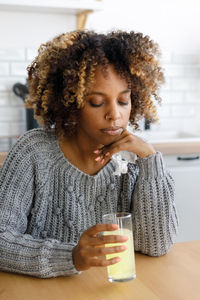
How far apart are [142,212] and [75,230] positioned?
0.19 m

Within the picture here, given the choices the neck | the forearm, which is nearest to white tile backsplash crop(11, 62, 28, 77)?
the neck

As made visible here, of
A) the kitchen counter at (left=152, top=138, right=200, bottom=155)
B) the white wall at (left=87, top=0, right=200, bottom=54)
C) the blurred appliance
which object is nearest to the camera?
the kitchen counter at (left=152, top=138, right=200, bottom=155)

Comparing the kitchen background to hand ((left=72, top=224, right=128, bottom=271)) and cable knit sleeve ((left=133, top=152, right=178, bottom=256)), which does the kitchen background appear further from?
hand ((left=72, top=224, right=128, bottom=271))

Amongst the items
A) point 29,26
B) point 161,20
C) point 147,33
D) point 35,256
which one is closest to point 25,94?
point 29,26

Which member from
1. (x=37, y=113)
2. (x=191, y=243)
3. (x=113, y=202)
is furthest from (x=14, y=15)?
(x=191, y=243)

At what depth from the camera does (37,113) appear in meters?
1.35

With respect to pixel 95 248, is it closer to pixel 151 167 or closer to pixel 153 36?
pixel 151 167

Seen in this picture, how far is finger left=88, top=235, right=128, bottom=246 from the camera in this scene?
36.0 inches

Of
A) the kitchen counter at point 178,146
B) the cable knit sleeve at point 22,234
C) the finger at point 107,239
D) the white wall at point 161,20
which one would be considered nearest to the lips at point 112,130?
the cable knit sleeve at point 22,234

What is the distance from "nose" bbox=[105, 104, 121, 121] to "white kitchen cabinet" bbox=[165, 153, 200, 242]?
Result: 129 cm

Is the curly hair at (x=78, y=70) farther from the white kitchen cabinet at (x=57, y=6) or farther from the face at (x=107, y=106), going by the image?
the white kitchen cabinet at (x=57, y=6)

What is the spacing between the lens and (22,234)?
3.71 ft

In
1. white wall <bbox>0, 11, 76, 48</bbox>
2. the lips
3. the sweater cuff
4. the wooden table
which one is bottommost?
the wooden table

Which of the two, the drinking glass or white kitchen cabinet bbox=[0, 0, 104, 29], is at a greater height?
white kitchen cabinet bbox=[0, 0, 104, 29]
